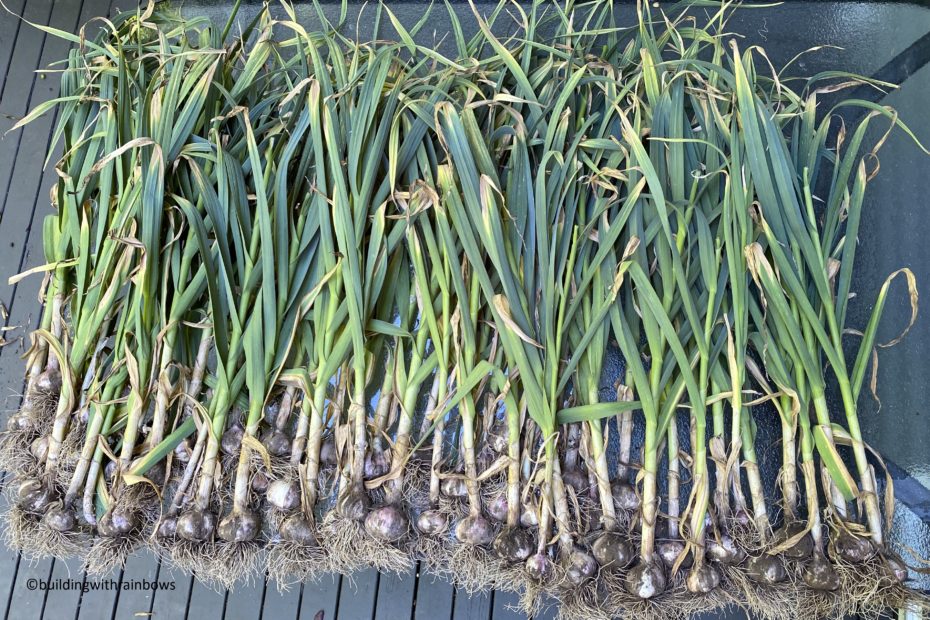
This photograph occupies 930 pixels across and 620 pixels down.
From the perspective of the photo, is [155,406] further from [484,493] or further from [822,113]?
[822,113]

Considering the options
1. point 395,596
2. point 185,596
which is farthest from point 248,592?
point 395,596

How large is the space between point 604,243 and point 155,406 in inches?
33.2

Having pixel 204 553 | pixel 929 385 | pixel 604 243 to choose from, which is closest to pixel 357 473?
pixel 204 553

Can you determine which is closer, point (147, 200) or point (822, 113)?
point (147, 200)

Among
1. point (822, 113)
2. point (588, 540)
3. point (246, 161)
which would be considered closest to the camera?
point (588, 540)

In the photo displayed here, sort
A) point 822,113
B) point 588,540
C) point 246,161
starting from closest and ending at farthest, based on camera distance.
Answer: point 588,540, point 246,161, point 822,113

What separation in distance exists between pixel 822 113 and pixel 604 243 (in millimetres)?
756

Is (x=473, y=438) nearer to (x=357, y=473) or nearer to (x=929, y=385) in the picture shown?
(x=357, y=473)

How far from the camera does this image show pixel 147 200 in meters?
1.10

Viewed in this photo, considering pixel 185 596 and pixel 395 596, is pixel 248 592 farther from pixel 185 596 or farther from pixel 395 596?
pixel 395 596

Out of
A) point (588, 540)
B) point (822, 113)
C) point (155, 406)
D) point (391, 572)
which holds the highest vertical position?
point (822, 113)

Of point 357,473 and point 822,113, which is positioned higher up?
point 822,113

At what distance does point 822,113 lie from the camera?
1.43m

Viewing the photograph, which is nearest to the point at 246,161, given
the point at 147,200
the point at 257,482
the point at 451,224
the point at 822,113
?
the point at 147,200
